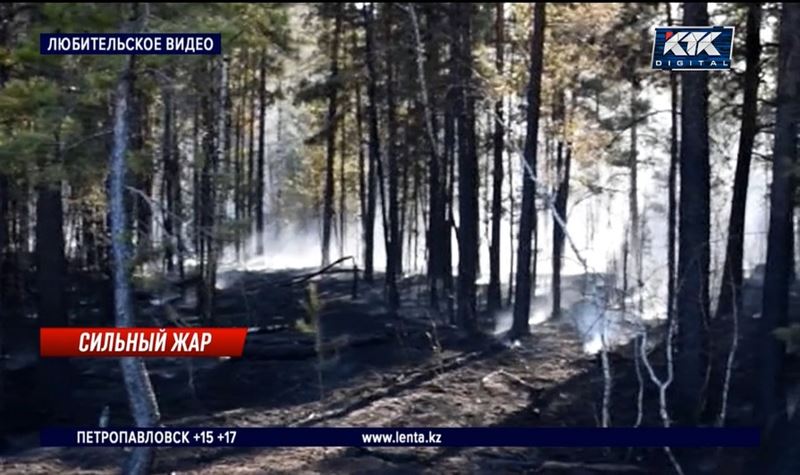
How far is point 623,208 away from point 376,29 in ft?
33.0

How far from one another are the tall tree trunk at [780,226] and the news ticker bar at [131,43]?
5.92 metres

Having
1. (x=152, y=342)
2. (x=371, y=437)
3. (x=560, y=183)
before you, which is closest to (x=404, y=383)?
(x=371, y=437)

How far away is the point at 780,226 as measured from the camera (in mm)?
12172

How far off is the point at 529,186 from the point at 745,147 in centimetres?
471

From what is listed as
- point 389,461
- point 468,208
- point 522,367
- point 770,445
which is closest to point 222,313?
point 468,208

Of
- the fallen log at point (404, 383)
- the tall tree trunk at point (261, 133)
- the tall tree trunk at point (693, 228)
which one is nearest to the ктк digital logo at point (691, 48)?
the tall tree trunk at point (693, 228)

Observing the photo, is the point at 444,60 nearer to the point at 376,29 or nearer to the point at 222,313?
the point at 376,29

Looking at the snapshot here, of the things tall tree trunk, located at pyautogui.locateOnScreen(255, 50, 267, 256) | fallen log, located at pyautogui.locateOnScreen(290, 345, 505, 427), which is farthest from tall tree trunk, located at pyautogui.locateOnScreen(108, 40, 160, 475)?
tall tree trunk, located at pyautogui.locateOnScreen(255, 50, 267, 256)

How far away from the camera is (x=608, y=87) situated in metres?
23.3

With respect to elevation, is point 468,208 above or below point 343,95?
below

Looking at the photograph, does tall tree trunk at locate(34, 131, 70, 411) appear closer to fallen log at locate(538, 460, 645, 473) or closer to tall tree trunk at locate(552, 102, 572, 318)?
fallen log at locate(538, 460, 645, 473)

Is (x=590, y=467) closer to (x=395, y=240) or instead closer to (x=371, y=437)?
(x=371, y=437)

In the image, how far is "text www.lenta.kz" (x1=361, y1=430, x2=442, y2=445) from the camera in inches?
374

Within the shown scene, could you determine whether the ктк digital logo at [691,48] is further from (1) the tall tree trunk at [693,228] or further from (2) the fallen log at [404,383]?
(2) the fallen log at [404,383]
